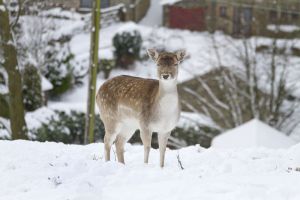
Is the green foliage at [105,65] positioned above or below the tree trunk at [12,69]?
below

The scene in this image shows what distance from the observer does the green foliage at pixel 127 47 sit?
29828 mm

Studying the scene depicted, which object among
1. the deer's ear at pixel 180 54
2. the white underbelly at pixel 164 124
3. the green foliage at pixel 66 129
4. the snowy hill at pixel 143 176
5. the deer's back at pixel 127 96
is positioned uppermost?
the deer's ear at pixel 180 54

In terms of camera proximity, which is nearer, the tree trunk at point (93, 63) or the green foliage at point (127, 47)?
the tree trunk at point (93, 63)

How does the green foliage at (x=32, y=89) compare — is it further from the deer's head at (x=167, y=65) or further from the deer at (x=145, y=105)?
the deer's head at (x=167, y=65)

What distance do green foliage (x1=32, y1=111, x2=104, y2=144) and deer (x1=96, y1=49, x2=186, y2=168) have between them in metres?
10.3

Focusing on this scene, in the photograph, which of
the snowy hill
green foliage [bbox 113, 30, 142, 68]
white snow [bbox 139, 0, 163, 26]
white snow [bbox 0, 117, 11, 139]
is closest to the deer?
the snowy hill

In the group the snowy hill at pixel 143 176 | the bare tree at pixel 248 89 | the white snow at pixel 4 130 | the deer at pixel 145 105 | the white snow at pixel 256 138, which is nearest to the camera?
the snowy hill at pixel 143 176

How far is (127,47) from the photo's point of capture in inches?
1198

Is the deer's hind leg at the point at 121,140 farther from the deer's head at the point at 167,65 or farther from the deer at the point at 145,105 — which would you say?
the deer's head at the point at 167,65

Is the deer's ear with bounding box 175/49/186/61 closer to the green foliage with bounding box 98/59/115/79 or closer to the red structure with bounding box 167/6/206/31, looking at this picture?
the green foliage with bounding box 98/59/115/79

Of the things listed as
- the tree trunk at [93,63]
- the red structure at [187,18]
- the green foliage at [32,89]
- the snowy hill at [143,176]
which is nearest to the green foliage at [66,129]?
the green foliage at [32,89]

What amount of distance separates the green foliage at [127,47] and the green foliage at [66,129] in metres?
9.00

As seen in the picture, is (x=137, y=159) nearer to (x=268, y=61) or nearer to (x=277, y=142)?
(x=277, y=142)

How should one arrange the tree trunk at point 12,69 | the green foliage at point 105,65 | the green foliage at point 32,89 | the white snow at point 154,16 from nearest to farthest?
the tree trunk at point 12,69 → the green foliage at point 32,89 → the green foliage at point 105,65 → the white snow at point 154,16
